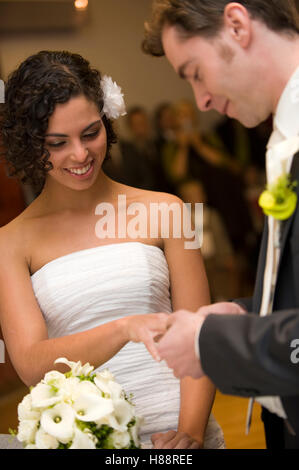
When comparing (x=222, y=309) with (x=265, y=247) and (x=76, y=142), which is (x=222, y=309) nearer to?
(x=265, y=247)

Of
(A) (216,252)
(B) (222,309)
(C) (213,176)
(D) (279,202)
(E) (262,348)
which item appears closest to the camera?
(E) (262,348)

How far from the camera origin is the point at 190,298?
2.07 meters

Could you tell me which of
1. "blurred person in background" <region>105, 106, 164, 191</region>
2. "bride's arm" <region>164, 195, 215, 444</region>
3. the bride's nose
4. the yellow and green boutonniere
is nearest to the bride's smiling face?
the bride's nose

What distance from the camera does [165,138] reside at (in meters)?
6.45

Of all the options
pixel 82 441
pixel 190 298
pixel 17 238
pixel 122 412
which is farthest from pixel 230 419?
pixel 82 441

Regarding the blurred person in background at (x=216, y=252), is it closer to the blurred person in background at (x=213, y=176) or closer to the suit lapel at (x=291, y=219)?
the blurred person in background at (x=213, y=176)

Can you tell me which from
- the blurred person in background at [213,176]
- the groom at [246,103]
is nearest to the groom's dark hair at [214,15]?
the groom at [246,103]

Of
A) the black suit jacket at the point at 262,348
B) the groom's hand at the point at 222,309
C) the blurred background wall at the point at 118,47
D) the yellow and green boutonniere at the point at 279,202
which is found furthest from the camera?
the blurred background wall at the point at 118,47

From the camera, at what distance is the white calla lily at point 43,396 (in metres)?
1.42

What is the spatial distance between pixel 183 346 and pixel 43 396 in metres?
0.36

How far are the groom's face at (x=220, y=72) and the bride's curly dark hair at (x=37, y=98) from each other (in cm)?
55

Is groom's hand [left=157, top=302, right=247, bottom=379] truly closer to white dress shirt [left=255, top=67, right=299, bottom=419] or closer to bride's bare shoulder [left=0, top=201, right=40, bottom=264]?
white dress shirt [left=255, top=67, right=299, bottom=419]

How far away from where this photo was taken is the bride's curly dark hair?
1.94m
